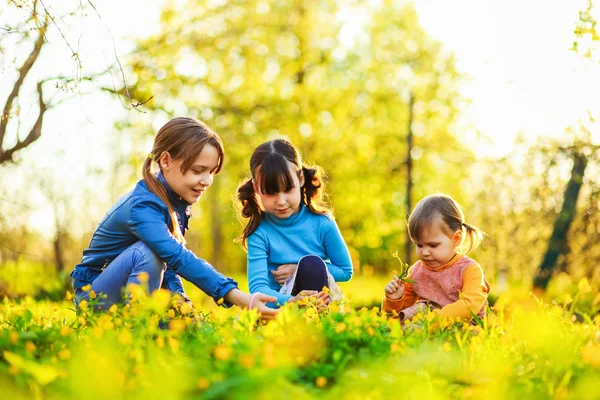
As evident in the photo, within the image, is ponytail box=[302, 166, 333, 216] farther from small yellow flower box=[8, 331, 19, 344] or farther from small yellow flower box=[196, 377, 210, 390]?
small yellow flower box=[196, 377, 210, 390]

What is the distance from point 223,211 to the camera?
21.2 m

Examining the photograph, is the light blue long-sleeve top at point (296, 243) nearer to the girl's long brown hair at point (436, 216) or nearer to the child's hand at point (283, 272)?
the child's hand at point (283, 272)

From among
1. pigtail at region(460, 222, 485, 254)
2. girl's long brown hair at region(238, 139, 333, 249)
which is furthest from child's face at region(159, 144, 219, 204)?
pigtail at region(460, 222, 485, 254)

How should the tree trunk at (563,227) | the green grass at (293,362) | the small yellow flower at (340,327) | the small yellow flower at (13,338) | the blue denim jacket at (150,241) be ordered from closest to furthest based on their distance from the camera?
the green grass at (293,362)
the small yellow flower at (13,338)
the small yellow flower at (340,327)
the blue denim jacket at (150,241)
the tree trunk at (563,227)

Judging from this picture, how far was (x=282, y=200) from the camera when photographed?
4.14 metres

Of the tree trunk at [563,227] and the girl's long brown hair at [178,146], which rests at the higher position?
the girl's long brown hair at [178,146]

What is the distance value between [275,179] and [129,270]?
1038mm

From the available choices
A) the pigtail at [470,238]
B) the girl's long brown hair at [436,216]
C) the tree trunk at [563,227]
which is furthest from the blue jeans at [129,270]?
the tree trunk at [563,227]

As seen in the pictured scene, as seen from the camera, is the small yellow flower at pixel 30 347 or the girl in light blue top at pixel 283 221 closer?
the small yellow flower at pixel 30 347

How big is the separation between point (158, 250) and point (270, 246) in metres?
0.94

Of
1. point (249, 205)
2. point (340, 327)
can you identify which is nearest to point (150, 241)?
point (249, 205)

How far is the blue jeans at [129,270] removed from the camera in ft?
11.8

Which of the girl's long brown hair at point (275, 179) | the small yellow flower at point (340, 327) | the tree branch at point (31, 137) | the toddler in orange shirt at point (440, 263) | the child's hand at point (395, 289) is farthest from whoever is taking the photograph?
the tree branch at point (31, 137)

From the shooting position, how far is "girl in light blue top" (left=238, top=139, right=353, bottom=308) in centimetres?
412
